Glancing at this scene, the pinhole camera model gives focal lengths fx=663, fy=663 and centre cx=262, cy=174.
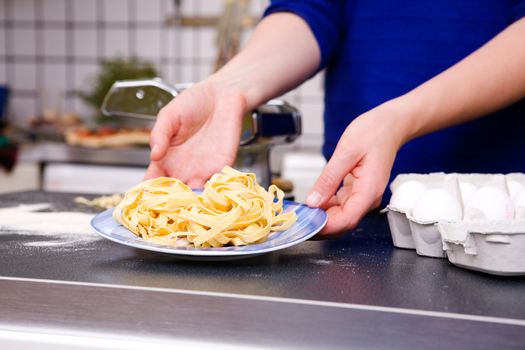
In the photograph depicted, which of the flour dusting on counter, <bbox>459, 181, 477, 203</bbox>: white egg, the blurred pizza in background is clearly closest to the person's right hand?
the flour dusting on counter

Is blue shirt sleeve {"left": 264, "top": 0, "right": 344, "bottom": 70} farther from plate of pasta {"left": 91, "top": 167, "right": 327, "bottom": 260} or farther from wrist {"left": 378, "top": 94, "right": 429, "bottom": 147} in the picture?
plate of pasta {"left": 91, "top": 167, "right": 327, "bottom": 260}

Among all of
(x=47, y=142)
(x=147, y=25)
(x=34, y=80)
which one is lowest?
(x=47, y=142)

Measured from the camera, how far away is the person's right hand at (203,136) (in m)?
1.02

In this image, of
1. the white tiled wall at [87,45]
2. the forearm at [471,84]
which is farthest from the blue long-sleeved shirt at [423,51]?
the white tiled wall at [87,45]

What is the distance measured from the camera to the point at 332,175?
Result: 0.80 meters

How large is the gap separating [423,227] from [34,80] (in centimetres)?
303

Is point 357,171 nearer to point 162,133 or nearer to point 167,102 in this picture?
point 162,133

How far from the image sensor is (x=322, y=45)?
123 cm

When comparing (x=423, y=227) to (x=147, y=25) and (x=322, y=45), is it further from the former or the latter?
(x=147, y=25)

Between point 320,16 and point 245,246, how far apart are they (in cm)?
65

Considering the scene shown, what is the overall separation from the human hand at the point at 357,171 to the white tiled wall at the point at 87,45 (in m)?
2.29

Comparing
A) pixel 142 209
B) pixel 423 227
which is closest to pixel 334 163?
pixel 423 227

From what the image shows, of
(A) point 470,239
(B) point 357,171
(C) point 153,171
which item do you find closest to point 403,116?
(B) point 357,171

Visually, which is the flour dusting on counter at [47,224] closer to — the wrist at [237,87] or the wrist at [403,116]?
the wrist at [237,87]
